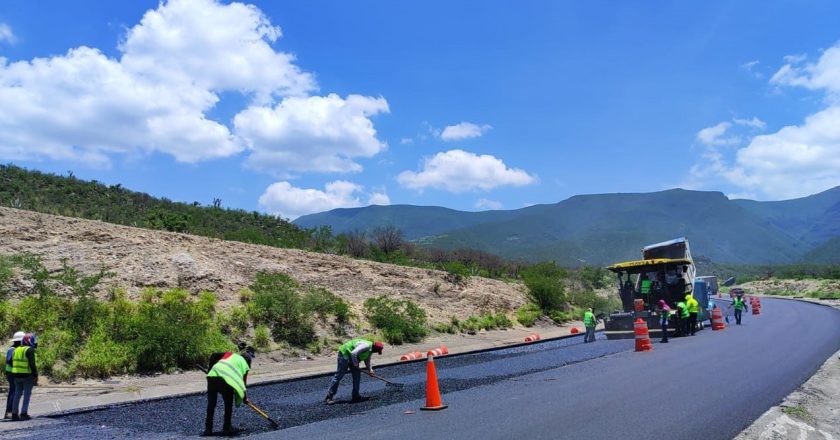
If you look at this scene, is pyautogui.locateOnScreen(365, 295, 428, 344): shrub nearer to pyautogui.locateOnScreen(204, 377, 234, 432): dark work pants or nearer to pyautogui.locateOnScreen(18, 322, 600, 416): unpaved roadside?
pyautogui.locateOnScreen(18, 322, 600, 416): unpaved roadside

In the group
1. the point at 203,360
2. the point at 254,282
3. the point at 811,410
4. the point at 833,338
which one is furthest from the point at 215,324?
the point at 833,338

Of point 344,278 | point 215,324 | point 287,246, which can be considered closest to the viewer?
point 215,324

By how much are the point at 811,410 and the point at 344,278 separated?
20928mm

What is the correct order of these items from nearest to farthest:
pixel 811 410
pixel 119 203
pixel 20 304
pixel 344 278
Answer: pixel 811 410
pixel 20 304
pixel 344 278
pixel 119 203

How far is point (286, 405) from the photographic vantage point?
37.0ft

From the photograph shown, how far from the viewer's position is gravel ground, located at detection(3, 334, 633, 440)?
9.36 m

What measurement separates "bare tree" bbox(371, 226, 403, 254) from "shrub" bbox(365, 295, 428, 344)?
1459 centimetres

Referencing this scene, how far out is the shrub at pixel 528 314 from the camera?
31734 mm

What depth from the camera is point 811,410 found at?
9.09m

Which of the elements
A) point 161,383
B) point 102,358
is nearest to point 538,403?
point 161,383

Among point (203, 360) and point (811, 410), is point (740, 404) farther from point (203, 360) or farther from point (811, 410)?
point (203, 360)

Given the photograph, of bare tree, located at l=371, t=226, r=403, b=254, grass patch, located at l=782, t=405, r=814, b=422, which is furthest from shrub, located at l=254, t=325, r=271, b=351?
bare tree, located at l=371, t=226, r=403, b=254

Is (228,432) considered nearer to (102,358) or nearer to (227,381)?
(227,381)

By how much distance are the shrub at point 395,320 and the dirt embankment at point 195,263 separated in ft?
3.48
